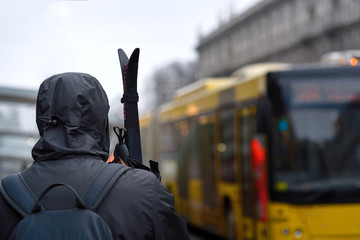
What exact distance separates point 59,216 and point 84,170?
210 mm

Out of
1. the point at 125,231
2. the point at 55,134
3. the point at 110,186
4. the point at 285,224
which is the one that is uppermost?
the point at 55,134

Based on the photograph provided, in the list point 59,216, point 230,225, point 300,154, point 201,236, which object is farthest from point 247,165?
point 59,216

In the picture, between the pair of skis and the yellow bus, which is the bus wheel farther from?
the pair of skis

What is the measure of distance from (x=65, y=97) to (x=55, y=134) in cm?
13

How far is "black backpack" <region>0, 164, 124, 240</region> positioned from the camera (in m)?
2.30

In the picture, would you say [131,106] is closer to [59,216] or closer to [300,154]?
[59,216]

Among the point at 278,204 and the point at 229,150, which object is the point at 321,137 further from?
the point at 229,150

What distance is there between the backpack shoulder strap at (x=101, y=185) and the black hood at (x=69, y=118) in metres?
0.09

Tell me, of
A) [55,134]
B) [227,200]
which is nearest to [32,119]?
[227,200]

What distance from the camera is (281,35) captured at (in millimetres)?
67562

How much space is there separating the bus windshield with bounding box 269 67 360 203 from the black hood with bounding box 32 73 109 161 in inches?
305

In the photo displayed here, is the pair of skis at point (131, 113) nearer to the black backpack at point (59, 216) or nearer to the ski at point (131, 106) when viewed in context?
the ski at point (131, 106)

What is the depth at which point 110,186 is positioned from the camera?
2453 mm

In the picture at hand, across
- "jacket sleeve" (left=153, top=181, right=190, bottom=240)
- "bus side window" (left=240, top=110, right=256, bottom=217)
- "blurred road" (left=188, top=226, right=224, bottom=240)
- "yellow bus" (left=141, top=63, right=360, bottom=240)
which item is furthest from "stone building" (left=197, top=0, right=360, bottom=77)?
"jacket sleeve" (left=153, top=181, right=190, bottom=240)
